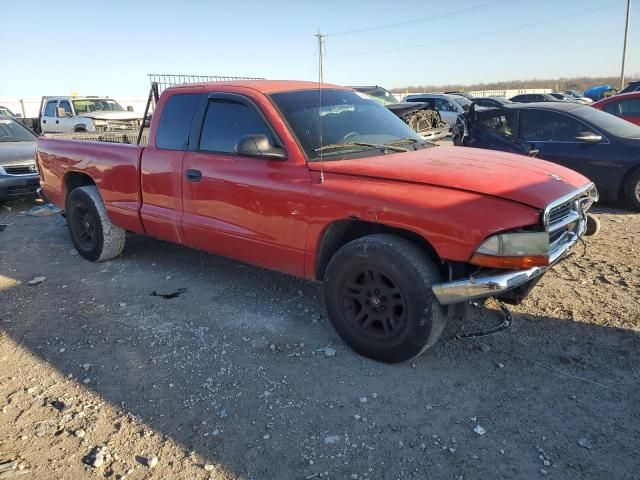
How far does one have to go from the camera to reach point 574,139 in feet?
24.7

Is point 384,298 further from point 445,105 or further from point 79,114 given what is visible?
point 445,105

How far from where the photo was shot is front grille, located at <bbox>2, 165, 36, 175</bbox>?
28.8 feet

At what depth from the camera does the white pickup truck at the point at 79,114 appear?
15977 mm

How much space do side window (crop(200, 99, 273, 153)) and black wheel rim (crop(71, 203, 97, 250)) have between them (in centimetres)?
214

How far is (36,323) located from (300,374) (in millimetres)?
2381

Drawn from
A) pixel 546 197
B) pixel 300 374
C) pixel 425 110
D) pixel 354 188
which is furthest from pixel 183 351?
pixel 425 110

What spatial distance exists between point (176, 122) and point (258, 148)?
134cm

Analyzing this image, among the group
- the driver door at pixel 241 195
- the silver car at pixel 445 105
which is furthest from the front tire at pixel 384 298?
the silver car at pixel 445 105

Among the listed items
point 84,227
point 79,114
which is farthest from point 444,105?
point 84,227

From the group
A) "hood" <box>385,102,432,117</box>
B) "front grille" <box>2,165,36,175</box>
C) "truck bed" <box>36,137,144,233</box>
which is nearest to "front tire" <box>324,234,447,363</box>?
"truck bed" <box>36,137,144,233</box>

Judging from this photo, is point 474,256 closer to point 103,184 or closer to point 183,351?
point 183,351

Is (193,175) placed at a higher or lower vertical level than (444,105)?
lower

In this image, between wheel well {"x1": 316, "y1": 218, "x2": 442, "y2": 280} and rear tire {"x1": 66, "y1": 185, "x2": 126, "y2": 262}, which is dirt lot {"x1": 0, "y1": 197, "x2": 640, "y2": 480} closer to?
wheel well {"x1": 316, "y1": 218, "x2": 442, "y2": 280}

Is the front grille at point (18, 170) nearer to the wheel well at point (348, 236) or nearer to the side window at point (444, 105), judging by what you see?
the wheel well at point (348, 236)
